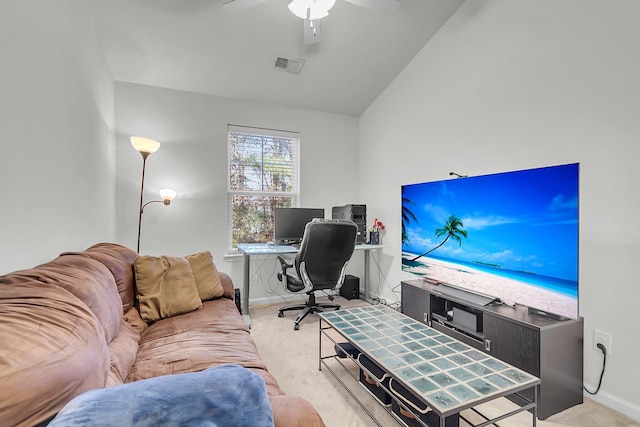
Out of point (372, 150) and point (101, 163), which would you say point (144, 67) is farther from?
point (372, 150)

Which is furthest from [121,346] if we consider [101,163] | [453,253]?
[453,253]

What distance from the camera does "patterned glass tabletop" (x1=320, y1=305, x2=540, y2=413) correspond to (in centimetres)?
122

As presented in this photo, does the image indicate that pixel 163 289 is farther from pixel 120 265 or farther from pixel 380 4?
pixel 380 4

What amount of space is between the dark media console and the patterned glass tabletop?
1.30ft

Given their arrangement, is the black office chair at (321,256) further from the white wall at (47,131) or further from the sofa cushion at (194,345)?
the white wall at (47,131)

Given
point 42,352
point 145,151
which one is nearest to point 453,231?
point 42,352

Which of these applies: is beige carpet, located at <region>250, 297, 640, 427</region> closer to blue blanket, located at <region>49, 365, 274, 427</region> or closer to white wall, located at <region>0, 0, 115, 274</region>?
blue blanket, located at <region>49, 365, 274, 427</region>

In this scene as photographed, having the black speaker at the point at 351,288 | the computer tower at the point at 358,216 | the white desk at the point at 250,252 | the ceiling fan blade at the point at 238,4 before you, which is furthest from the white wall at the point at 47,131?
the black speaker at the point at 351,288

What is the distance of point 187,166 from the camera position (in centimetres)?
339

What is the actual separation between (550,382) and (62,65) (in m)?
3.25

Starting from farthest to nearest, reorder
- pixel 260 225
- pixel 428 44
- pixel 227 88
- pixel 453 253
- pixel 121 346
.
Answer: pixel 260 225 → pixel 227 88 → pixel 428 44 → pixel 453 253 → pixel 121 346

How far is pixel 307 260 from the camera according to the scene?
9.64ft

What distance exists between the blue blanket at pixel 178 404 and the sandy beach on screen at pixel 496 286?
1.82 m

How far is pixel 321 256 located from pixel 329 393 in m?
1.28
